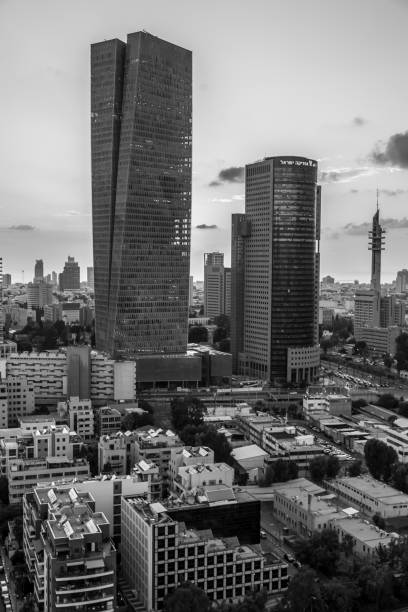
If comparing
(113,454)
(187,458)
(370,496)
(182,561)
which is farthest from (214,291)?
(182,561)

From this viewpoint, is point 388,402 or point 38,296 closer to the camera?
point 388,402

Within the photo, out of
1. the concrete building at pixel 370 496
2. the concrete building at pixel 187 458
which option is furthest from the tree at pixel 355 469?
the concrete building at pixel 187 458

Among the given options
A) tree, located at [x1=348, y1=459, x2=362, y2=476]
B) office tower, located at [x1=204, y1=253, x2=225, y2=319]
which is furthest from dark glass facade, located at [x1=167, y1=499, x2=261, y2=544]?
office tower, located at [x1=204, y1=253, x2=225, y2=319]

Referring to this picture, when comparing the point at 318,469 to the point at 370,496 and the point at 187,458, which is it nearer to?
the point at 370,496

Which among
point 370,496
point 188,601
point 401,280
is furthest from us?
point 401,280

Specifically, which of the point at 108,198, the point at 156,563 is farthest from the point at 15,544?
the point at 108,198

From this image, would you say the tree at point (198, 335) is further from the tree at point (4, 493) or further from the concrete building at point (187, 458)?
the tree at point (4, 493)

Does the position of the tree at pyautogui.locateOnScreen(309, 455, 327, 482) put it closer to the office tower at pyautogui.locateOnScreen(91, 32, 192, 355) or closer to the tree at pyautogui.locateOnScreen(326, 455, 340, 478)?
the tree at pyautogui.locateOnScreen(326, 455, 340, 478)
